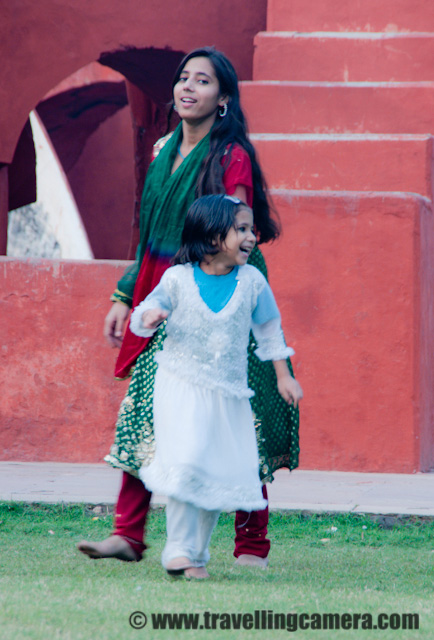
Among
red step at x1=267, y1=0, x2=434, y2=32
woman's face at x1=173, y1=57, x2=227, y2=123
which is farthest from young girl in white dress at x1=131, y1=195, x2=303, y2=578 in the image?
red step at x1=267, y1=0, x2=434, y2=32

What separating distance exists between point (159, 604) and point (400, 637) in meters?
0.60

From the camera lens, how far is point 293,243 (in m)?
5.79

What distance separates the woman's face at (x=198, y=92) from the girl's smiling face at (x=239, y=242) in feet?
1.37

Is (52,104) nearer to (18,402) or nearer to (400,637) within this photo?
(18,402)

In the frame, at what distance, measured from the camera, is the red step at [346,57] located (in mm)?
7625

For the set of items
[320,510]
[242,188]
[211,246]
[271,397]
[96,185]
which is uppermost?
[96,185]

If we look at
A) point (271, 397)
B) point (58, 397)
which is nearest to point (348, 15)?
point (58, 397)

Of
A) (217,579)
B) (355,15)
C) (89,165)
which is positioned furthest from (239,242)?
(89,165)

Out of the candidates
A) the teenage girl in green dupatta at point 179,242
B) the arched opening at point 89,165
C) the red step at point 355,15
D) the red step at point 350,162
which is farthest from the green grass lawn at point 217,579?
the arched opening at point 89,165

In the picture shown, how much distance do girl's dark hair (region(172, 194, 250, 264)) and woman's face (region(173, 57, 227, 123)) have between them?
36cm

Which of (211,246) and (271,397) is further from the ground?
(211,246)

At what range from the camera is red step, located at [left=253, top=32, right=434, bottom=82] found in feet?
25.0

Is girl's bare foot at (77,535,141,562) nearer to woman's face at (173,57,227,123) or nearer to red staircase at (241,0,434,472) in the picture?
woman's face at (173,57,227,123)

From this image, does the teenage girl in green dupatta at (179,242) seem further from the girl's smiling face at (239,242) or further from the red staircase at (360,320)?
the red staircase at (360,320)
